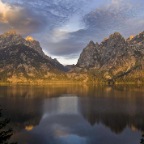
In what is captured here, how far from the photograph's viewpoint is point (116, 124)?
337ft

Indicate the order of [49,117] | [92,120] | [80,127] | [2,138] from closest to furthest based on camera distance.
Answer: [2,138] → [80,127] → [92,120] → [49,117]

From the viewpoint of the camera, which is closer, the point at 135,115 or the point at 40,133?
the point at 40,133

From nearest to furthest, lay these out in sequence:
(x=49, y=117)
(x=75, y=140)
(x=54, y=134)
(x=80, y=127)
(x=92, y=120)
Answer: (x=75, y=140) → (x=54, y=134) → (x=80, y=127) → (x=92, y=120) → (x=49, y=117)

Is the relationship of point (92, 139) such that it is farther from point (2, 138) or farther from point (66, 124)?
point (2, 138)

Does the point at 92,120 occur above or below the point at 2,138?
below

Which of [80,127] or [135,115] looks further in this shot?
[135,115]

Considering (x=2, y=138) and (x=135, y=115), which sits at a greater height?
(x=2, y=138)

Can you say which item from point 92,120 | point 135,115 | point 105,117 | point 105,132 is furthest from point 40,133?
point 135,115

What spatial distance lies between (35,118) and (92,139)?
135 ft

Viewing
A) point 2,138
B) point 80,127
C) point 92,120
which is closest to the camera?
point 2,138

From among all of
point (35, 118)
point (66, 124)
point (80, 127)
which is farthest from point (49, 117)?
point (80, 127)

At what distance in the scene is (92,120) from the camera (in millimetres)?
111688

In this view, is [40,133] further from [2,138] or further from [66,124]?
[2,138]

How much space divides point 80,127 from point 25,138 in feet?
85.1
